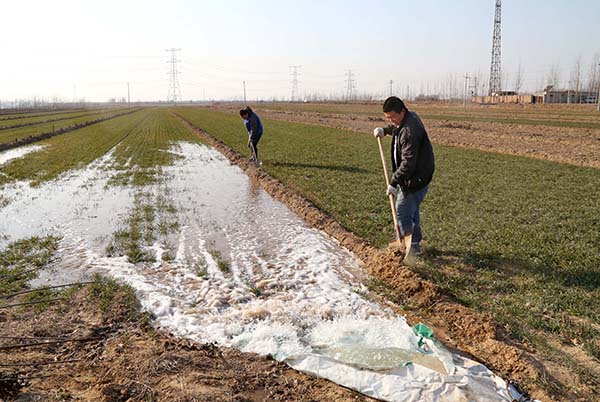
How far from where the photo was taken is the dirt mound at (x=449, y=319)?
3.98m

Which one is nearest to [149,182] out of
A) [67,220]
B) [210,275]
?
[67,220]

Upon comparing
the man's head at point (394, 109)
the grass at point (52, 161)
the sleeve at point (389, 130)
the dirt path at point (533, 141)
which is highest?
the man's head at point (394, 109)

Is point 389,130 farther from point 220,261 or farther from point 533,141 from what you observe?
point 533,141

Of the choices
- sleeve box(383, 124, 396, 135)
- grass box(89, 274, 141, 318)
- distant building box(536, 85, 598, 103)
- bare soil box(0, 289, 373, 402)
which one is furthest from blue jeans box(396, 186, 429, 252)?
distant building box(536, 85, 598, 103)

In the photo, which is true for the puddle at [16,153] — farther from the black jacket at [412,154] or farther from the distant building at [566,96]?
the distant building at [566,96]

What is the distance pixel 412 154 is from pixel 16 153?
983 inches

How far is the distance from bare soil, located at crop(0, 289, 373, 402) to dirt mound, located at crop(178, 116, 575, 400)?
1.45m

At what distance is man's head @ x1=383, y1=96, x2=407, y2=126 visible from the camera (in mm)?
6020

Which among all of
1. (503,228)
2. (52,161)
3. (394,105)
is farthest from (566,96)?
Answer: (394,105)

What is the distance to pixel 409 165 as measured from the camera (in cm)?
618

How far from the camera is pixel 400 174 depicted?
6.30 meters

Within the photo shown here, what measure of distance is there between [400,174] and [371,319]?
2.24 meters

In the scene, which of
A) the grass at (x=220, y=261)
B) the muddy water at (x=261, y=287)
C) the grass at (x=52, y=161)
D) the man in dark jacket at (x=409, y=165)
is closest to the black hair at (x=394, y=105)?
the man in dark jacket at (x=409, y=165)

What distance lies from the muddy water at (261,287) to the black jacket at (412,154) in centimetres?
160
